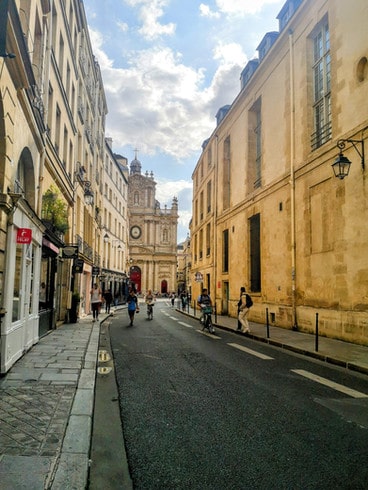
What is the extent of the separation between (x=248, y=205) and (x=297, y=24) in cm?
862

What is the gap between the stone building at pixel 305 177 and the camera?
38.5ft

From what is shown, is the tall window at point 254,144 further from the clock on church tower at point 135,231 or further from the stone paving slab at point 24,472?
the clock on church tower at point 135,231

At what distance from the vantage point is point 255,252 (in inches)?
825

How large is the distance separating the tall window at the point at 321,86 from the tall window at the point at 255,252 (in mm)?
6468

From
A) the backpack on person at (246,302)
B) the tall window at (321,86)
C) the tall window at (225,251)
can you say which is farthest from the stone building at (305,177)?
the backpack on person at (246,302)

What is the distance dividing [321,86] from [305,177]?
3406 mm

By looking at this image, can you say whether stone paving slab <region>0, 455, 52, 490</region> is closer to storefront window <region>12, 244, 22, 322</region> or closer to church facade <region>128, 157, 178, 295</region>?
storefront window <region>12, 244, 22, 322</region>

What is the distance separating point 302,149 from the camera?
606 inches

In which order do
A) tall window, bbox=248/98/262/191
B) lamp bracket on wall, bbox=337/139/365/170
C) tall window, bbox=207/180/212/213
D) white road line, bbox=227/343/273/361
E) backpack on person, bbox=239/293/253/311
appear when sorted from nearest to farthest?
white road line, bbox=227/343/273/361 < lamp bracket on wall, bbox=337/139/365/170 < backpack on person, bbox=239/293/253/311 < tall window, bbox=248/98/262/191 < tall window, bbox=207/180/212/213

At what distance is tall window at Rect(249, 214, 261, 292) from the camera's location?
20406 mm

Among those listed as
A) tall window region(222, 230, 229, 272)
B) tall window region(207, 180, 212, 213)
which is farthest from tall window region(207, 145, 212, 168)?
tall window region(222, 230, 229, 272)

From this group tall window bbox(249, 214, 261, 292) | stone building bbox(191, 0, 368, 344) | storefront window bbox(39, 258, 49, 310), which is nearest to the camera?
storefront window bbox(39, 258, 49, 310)

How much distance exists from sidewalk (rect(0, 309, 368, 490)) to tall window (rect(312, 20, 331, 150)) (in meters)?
8.20

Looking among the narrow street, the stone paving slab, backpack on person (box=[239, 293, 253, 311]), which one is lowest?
the narrow street
